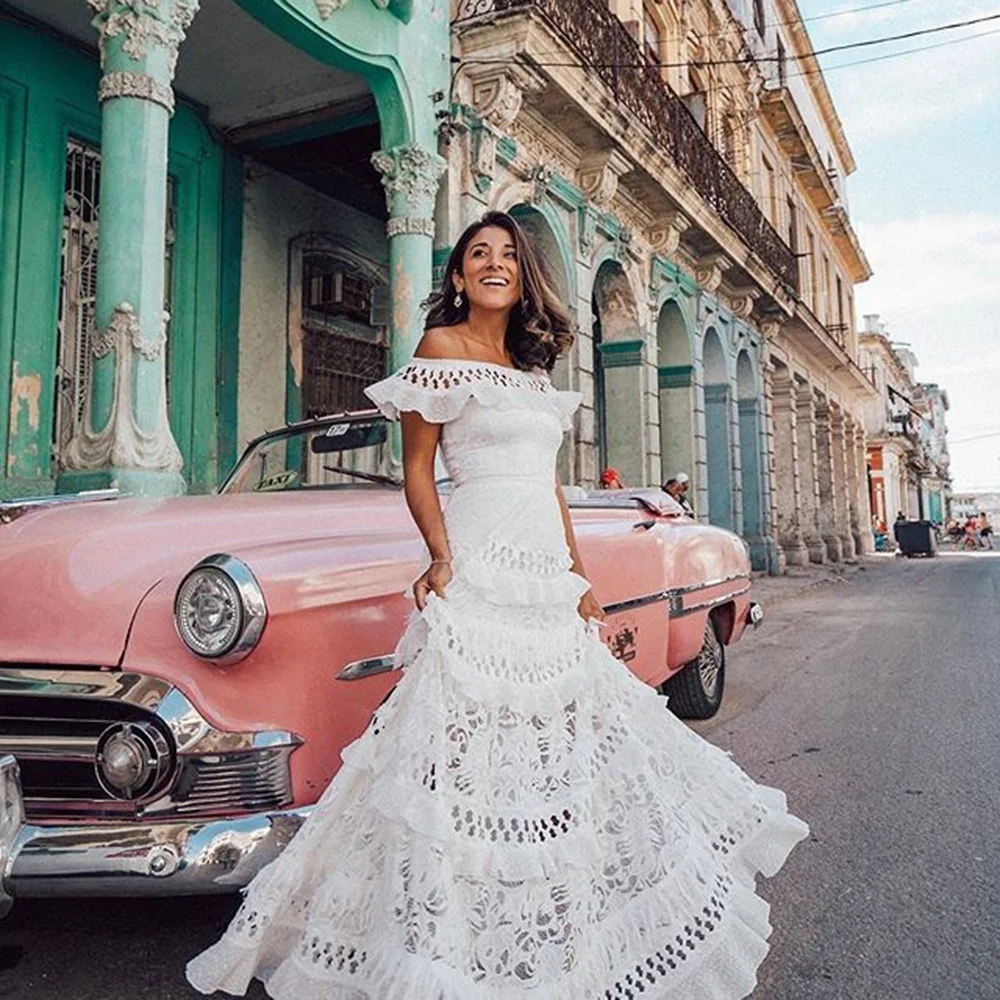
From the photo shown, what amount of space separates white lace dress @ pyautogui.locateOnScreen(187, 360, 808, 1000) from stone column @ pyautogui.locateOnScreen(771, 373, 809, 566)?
58.6 feet

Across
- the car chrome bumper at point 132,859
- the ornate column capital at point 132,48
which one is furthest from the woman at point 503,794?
the ornate column capital at point 132,48

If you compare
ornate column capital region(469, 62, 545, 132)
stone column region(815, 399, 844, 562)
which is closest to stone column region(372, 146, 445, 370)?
ornate column capital region(469, 62, 545, 132)

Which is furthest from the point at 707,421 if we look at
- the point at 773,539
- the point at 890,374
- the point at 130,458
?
the point at 890,374

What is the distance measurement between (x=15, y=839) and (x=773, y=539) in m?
16.8

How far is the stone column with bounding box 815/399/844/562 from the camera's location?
23.1 metres

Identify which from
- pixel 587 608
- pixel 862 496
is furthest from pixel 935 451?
pixel 587 608

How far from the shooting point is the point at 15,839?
1770 mm

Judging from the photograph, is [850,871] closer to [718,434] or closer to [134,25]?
[134,25]

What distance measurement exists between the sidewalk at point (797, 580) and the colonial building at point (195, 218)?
6.73 m

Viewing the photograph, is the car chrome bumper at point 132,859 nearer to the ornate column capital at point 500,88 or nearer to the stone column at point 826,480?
the ornate column capital at point 500,88

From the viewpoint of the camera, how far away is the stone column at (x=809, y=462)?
70.0 feet

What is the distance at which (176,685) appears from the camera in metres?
1.87

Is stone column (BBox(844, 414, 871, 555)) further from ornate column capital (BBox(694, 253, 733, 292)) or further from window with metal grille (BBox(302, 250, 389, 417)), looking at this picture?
window with metal grille (BBox(302, 250, 389, 417))

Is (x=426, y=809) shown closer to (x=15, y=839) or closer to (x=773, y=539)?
(x=15, y=839)
